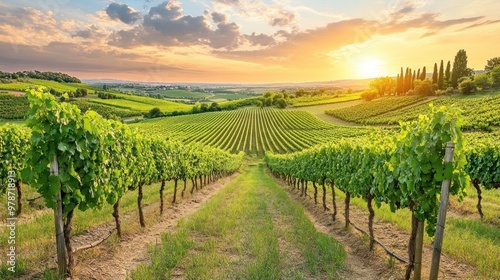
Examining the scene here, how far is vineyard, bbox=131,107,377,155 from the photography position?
7830 centimetres

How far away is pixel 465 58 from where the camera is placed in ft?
373

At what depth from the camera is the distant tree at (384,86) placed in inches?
5709

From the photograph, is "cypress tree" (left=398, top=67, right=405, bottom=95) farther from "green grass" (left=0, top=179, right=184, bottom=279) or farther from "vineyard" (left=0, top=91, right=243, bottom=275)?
"vineyard" (left=0, top=91, right=243, bottom=275)

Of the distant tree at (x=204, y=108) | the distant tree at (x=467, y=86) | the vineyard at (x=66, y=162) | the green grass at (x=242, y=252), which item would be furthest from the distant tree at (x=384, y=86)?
the vineyard at (x=66, y=162)

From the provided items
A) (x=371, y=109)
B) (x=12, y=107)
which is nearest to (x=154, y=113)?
(x=12, y=107)

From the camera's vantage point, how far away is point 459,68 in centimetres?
11250

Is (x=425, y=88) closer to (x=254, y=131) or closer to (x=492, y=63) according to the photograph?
(x=492, y=63)

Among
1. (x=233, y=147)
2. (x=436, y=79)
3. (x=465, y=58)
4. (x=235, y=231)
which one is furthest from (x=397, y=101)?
(x=235, y=231)

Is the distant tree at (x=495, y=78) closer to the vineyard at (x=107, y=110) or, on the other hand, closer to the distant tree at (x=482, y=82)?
the distant tree at (x=482, y=82)

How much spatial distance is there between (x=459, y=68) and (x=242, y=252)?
13129 centimetres

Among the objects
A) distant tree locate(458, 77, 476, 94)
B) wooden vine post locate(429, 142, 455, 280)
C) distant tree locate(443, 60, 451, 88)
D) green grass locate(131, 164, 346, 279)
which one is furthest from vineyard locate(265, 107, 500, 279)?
distant tree locate(443, 60, 451, 88)

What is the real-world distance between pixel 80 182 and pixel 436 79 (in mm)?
131588

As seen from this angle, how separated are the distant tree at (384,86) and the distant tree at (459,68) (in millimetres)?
29957

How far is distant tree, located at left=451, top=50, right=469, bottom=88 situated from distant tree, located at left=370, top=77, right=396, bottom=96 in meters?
30.0
